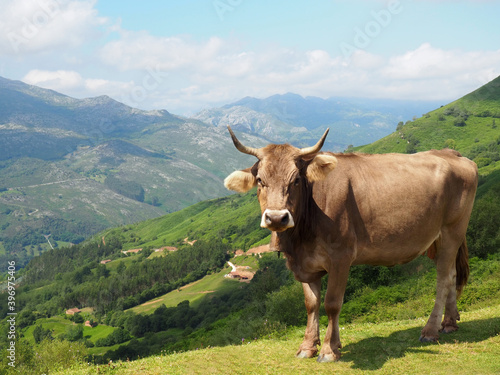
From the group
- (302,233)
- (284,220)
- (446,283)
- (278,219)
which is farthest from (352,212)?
(446,283)

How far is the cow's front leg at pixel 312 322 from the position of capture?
1016 centimetres

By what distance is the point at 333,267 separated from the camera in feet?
30.4

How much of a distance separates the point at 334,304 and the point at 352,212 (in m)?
2.23

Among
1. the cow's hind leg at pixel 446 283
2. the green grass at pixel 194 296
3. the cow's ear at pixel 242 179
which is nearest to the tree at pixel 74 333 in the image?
the green grass at pixel 194 296

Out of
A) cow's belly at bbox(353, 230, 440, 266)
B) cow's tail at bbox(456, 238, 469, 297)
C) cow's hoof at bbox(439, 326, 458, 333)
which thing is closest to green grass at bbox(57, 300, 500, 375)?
cow's hoof at bbox(439, 326, 458, 333)

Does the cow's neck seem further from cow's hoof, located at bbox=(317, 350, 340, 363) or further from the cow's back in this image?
cow's hoof, located at bbox=(317, 350, 340, 363)

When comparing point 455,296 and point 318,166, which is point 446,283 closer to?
point 455,296

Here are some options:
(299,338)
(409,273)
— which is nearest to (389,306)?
(409,273)

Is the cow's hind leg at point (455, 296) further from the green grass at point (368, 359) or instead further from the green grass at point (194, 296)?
the green grass at point (194, 296)

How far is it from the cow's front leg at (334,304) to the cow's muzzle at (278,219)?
82.2 inches

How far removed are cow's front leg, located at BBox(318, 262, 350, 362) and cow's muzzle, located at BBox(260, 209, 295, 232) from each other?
6.85 feet

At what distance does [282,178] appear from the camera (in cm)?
858

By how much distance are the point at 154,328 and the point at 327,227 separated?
16444 centimetres

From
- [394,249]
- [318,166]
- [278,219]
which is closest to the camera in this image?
[278,219]
